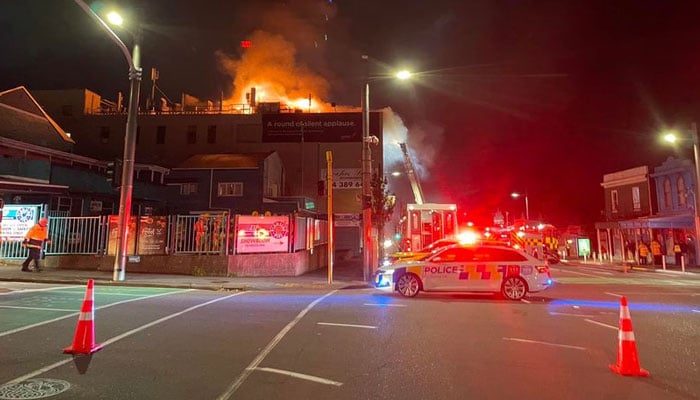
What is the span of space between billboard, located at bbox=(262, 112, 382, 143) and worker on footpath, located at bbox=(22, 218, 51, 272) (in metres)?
33.1

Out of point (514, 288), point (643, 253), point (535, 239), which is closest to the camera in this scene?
point (514, 288)

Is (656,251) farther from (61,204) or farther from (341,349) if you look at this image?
(61,204)

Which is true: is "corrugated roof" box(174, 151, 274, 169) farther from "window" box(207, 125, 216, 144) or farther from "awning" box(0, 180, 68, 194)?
"awning" box(0, 180, 68, 194)

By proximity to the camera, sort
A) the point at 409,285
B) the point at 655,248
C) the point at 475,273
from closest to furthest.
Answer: the point at 475,273 < the point at 409,285 < the point at 655,248

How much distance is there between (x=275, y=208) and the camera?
132ft

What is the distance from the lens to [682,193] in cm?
2991

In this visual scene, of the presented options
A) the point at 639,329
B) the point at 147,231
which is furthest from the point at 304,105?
the point at 639,329

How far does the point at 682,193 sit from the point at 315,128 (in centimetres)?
A: 3236

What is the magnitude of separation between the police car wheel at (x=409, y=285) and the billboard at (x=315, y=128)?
1454 inches

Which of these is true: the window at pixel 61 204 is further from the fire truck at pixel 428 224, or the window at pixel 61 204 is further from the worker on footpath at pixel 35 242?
the fire truck at pixel 428 224

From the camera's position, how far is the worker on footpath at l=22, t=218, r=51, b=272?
53.5 feet

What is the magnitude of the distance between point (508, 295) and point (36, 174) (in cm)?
2525

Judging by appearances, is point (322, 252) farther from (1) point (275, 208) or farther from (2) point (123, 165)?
(1) point (275, 208)

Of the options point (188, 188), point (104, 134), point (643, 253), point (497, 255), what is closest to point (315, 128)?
point (188, 188)
